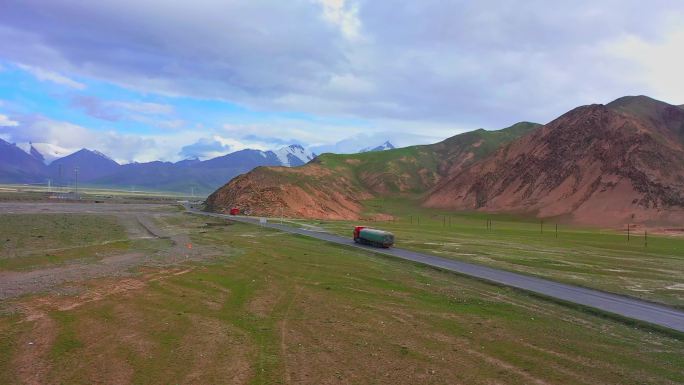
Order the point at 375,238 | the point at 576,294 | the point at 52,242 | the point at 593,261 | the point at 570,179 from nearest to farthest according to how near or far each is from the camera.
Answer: the point at 576,294 < the point at 593,261 < the point at 52,242 < the point at 375,238 < the point at 570,179

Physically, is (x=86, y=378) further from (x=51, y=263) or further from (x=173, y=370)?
(x=51, y=263)

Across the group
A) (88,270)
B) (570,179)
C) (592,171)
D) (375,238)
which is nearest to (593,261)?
(375,238)

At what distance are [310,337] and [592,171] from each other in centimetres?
12616

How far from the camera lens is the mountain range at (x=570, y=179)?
10950cm

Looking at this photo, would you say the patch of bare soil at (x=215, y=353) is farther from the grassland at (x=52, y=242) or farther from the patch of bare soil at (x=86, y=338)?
the grassland at (x=52, y=242)

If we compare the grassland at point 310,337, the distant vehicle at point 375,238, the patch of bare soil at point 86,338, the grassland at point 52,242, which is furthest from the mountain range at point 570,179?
the patch of bare soil at point 86,338

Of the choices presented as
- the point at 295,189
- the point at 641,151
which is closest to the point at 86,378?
the point at 295,189

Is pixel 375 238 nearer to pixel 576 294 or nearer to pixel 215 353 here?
pixel 576 294

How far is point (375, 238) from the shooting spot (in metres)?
51.4

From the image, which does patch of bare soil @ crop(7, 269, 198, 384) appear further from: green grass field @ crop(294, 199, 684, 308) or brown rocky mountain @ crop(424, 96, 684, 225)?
brown rocky mountain @ crop(424, 96, 684, 225)

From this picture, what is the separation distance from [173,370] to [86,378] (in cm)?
226

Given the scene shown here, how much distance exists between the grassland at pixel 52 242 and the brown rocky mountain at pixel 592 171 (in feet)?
313

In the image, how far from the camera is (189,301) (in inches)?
918

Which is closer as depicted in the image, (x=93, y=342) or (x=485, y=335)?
(x=93, y=342)
